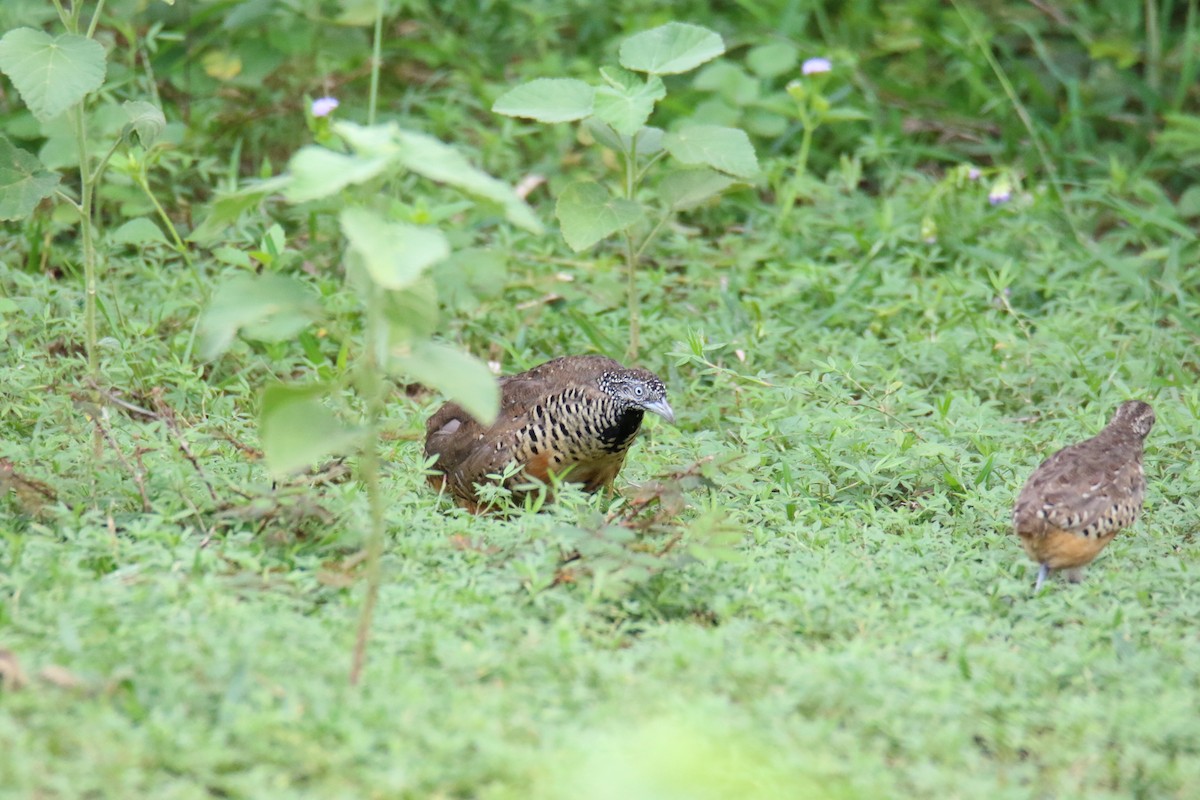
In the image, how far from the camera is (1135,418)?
5371mm

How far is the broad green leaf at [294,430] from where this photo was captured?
3566 mm

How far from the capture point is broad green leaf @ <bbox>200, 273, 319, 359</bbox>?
11.6 feet

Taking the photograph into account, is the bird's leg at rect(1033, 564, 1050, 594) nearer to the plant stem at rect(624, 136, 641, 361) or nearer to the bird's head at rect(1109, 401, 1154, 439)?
the bird's head at rect(1109, 401, 1154, 439)

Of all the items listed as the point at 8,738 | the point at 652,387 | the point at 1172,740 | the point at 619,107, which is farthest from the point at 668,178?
the point at 8,738

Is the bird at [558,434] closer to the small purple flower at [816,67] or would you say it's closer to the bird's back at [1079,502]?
the bird's back at [1079,502]

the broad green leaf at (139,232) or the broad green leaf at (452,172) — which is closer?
the broad green leaf at (452,172)

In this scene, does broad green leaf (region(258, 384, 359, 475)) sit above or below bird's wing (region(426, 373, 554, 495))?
above

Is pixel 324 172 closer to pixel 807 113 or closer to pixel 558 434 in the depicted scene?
pixel 558 434

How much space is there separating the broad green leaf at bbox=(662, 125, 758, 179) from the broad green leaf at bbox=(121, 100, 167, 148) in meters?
2.09

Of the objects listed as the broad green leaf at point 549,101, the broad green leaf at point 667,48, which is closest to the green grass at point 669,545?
the broad green leaf at point 549,101

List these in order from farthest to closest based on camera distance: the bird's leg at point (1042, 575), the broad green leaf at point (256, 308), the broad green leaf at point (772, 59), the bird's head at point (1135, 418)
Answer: the broad green leaf at point (772, 59), the bird's head at point (1135, 418), the bird's leg at point (1042, 575), the broad green leaf at point (256, 308)

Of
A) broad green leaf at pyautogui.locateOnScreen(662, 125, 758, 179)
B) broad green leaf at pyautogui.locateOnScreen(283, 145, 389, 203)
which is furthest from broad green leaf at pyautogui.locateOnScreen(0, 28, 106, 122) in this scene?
broad green leaf at pyautogui.locateOnScreen(662, 125, 758, 179)

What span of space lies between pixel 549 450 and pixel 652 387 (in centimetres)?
44

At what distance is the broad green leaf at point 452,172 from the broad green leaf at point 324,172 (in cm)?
7
